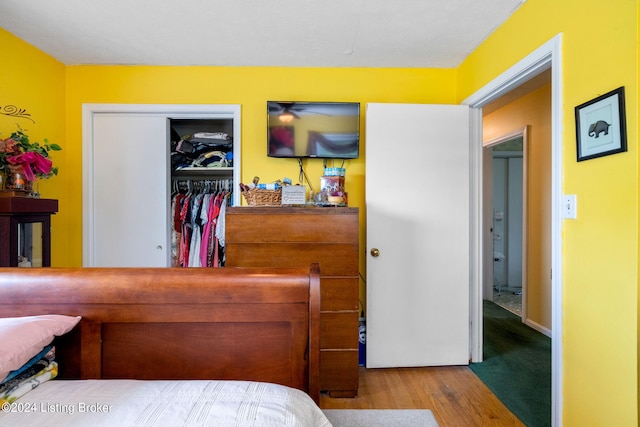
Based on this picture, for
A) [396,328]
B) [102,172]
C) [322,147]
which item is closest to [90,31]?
[102,172]

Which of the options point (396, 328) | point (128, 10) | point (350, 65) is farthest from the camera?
point (350, 65)

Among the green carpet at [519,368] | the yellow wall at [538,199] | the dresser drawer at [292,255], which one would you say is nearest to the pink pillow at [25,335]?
the dresser drawer at [292,255]

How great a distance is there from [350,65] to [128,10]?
152cm

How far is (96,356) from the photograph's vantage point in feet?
3.53

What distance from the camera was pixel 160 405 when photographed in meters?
0.82

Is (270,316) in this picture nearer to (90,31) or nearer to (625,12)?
(625,12)

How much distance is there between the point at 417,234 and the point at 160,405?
1978mm

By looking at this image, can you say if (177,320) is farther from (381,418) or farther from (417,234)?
(417,234)

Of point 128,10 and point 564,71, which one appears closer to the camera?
point 564,71

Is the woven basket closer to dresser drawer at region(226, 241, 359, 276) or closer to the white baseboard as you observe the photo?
dresser drawer at region(226, 241, 359, 276)

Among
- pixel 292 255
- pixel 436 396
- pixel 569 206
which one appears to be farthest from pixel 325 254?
pixel 569 206

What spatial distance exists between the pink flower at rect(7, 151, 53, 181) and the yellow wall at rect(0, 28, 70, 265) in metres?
0.50

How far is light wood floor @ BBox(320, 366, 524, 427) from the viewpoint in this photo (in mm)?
1857

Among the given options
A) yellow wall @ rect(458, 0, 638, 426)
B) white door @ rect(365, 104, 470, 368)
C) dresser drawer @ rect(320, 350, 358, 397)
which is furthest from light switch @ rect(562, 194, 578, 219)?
dresser drawer @ rect(320, 350, 358, 397)
